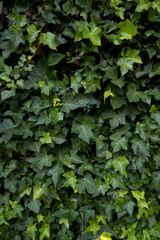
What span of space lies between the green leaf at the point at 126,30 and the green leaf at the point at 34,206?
4.89 feet

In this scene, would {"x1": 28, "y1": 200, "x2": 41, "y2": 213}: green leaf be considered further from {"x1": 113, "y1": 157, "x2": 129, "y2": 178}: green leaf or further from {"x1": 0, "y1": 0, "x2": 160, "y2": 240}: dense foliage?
{"x1": 113, "y1": 157, "x2": 129, "y2": 178}: green leaf

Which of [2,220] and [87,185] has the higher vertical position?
Answer: [87,185]

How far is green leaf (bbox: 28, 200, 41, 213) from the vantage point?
1702 mm

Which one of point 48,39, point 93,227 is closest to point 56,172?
point 93,227

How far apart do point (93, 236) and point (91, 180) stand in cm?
59

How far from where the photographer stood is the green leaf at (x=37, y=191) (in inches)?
65.7

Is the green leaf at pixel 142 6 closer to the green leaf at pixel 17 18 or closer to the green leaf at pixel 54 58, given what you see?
the green leaf at pixel 54 58

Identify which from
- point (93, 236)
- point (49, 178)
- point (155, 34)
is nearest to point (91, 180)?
point (49, 178)

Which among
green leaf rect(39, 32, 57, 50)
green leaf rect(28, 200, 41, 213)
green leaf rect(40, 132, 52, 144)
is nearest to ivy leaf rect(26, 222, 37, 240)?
green leaf rect(28, 200, 41, 213)

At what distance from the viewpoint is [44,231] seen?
5.78 feet

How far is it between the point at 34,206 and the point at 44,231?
0.87 ft

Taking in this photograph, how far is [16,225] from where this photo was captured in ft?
5.98

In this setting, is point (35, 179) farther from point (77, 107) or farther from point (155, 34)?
point (155, 34)

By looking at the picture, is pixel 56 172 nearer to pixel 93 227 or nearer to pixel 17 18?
pixel 93 227
